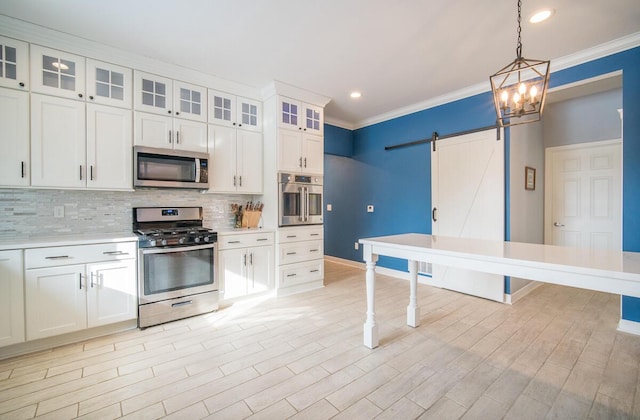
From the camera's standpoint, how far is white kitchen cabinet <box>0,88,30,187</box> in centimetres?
230

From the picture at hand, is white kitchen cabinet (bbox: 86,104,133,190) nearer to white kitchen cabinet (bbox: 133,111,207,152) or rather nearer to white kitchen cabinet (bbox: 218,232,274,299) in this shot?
white kitchen cabinet (bbox: 133,111,207,152)

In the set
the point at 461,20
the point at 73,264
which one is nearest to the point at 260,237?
the point at 73,264

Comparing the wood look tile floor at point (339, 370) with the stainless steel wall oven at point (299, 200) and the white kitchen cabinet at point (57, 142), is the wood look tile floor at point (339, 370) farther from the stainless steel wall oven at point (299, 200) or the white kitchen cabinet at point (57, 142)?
the white kitchen cabinet at point (57, 142)

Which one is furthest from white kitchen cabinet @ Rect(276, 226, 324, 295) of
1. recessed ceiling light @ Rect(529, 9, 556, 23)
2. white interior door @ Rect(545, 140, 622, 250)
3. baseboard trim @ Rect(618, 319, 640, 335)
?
white interior door @ Rect(545, 140, 622, 250)

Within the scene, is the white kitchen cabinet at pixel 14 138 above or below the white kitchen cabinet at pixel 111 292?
above

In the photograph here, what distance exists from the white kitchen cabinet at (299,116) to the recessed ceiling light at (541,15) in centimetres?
250

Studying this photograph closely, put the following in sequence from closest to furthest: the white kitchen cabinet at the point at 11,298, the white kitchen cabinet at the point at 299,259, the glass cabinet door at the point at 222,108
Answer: the white kitchen cabinet at the point at 11,298 → the glass cabinet door at the point at 222,108 → the white kitchen cabinet at the point at 299,259

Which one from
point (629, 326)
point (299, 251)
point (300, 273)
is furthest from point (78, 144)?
point (629, 326)

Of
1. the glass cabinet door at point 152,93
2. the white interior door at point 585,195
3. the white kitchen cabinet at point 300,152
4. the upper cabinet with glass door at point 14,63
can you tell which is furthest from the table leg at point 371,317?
the white interior door at point 585,195

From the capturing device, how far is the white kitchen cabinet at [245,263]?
3.23 meters

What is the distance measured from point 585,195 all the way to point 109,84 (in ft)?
21.2

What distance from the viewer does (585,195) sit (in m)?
4.27

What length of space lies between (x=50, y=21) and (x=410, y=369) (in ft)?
13.3

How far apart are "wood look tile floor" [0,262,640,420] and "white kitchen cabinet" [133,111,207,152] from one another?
1915 millimetres
